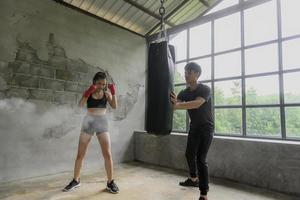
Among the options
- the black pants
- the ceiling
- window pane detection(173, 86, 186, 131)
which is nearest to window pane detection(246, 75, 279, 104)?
window pane detection(173, 86, 186, 131)

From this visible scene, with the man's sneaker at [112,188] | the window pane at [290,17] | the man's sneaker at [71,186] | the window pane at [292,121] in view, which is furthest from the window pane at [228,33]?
the man's sneaker at [71,186]

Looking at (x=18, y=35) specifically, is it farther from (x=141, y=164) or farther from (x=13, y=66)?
(x=141, y=164)

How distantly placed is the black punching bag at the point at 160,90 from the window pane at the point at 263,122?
2196mm

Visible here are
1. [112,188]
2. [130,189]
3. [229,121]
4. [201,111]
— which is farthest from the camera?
[229,121]

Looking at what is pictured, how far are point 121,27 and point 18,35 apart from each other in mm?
1953

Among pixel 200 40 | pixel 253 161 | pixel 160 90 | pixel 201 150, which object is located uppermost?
pixel 200 40

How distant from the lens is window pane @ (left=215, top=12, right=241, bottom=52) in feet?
13.0

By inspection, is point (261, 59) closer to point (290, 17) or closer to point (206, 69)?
point (290, 17)

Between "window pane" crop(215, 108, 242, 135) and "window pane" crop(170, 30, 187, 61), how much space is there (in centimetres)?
140

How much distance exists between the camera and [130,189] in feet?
9.23

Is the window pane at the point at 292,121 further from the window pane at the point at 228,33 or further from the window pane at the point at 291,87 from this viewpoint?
the window pane at the point at 228,33

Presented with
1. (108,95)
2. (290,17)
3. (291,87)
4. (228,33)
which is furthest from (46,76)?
(290,17)

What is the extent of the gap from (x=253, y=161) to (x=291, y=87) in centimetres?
126

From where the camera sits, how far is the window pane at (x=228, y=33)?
3971 mm
